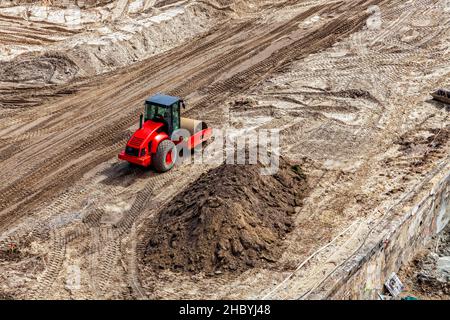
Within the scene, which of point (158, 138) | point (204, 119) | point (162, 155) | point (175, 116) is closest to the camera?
point (162, 155)

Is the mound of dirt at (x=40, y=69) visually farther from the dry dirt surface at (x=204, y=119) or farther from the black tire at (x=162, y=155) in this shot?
the black tire at (x=162, y=155)

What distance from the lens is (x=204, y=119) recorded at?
23156mm

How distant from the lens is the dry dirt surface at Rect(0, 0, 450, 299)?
15820mm

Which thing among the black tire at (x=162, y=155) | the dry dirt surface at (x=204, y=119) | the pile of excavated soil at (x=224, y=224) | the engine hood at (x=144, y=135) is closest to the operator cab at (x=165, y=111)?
the engine hood at (x=144, y=135)

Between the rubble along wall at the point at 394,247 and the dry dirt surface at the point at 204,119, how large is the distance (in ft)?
1.50

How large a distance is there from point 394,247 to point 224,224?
12.6ft

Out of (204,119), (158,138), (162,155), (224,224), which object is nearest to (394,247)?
(224,224)

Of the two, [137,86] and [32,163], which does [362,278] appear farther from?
[137,86]

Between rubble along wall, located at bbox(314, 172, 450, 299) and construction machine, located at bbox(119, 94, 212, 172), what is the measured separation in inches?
249

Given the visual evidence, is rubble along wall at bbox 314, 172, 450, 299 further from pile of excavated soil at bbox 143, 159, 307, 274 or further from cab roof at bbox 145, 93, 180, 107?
cab roof at bbox 145, 93, 180, 107

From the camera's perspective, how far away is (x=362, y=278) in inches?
594

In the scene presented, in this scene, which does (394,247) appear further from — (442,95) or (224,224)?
(442,95)

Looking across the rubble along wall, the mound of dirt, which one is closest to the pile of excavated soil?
the rubble along wall
